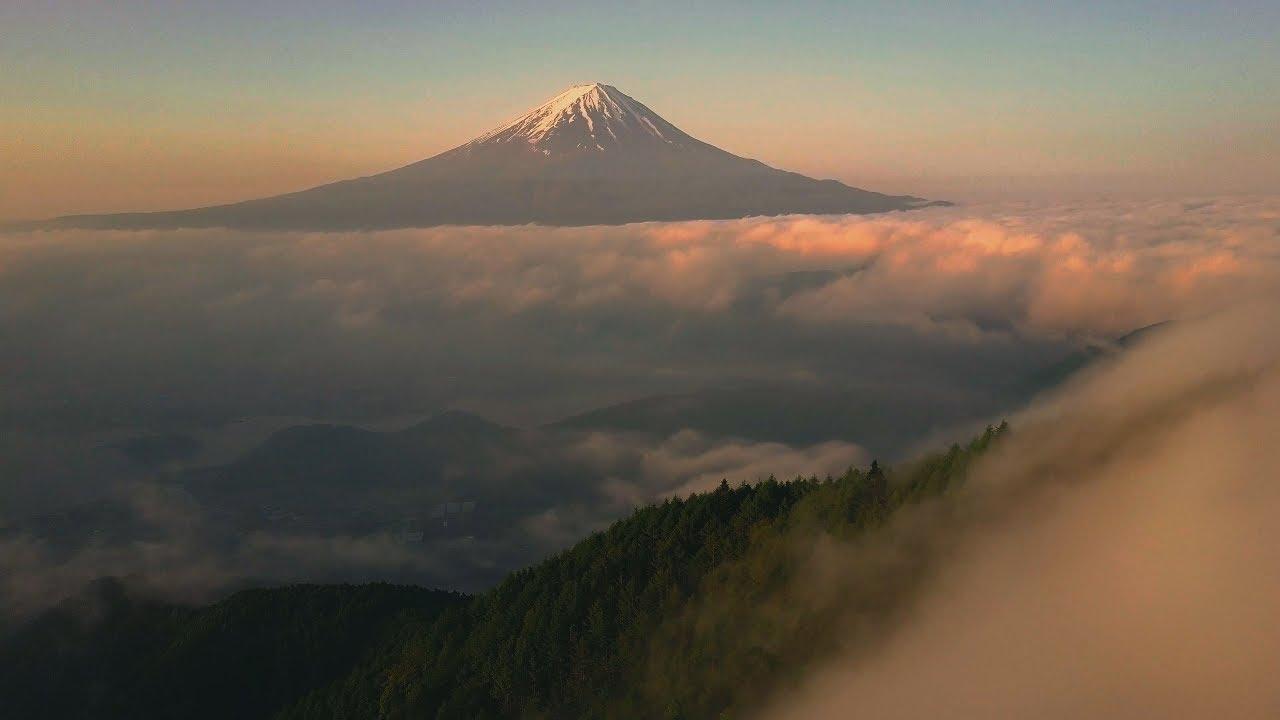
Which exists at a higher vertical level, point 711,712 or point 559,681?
point 711,712

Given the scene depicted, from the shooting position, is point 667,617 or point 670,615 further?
point 670,615

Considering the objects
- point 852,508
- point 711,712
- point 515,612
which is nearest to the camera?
point 711,712

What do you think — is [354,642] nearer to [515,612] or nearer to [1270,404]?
[515,612]

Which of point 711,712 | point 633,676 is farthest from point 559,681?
point 711,712

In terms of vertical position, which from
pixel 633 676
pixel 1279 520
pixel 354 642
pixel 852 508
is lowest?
pixel 354 642

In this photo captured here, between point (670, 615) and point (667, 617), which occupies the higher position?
point (670, 615)

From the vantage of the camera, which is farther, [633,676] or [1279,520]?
[633,676]

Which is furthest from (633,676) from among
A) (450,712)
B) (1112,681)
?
(1112,681)

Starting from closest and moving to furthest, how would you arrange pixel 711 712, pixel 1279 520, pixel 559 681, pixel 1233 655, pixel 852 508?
pixel 1233 655
pixel 1279 520
pixel 711 712
pixel 559 681
pixel 852 508

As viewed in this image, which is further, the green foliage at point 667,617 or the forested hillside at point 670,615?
the green foliage at point 667,617

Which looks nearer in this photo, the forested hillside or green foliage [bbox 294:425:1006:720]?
the forested hillside
